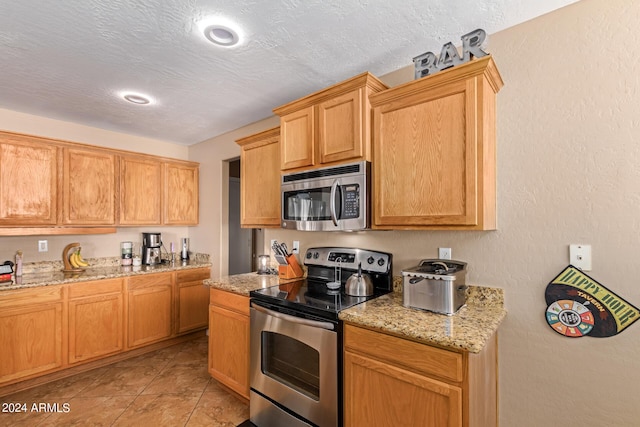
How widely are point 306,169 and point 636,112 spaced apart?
5.88 feet

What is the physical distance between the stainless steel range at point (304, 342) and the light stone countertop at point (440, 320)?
14 cm

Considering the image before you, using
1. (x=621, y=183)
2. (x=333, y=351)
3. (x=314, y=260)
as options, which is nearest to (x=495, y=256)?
(x=621, y=183)

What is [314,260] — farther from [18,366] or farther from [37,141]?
[37,141]

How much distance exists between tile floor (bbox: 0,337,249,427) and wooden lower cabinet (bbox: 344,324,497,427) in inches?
47.4

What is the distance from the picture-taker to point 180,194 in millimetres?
3996

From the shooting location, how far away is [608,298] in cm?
147

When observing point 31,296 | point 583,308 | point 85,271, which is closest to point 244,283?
point 31,296

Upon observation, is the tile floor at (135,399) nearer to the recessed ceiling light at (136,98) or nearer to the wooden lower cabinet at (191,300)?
the wooden lower cabinet at (191,300)

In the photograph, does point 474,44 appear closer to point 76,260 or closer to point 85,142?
point 85,142

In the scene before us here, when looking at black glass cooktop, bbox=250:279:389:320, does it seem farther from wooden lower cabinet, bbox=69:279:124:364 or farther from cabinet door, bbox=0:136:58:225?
cabinet door, bbox=0:136:58:225

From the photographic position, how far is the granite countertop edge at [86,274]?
266cm

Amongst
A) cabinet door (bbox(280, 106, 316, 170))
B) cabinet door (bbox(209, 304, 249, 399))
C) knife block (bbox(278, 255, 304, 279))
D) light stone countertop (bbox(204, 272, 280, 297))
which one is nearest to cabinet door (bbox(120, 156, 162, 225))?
light stone countertop (bbox(204, 272, 280, 297))

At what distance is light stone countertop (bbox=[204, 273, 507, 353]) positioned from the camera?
1.31 metres

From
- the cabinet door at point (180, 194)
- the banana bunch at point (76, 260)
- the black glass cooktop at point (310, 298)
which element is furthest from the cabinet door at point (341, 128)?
the banana bunch at point (76, 260)
